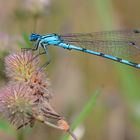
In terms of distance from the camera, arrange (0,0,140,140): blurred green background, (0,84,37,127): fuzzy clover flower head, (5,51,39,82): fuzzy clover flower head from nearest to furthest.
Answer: (0,84,37,127): fuzzy clover flower head
(5,51,39,82): fuzzy clover flower head
(0,0,140,140): blurred green background

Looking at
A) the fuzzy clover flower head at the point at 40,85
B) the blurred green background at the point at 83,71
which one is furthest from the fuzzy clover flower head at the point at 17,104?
the blurred green background at the point at 83,71

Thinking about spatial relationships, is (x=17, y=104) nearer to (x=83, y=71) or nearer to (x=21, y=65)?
(x=21, y=65)

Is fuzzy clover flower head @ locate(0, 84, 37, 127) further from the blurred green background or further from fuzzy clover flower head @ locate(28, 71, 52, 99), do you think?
the blurred green background

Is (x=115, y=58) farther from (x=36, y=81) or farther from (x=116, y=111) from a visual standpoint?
(x=36, y=81)

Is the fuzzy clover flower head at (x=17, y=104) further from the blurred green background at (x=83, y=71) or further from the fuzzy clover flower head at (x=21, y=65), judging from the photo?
the blurred green background at (x=83, y=71)

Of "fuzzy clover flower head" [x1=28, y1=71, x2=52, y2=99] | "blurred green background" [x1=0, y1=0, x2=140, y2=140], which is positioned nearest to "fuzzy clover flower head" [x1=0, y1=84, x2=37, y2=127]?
"fuzzy clover flower head" [x1=28, y1=71, x2=52, y2=99]

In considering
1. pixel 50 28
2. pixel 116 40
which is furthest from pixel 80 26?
pixel 116 40
